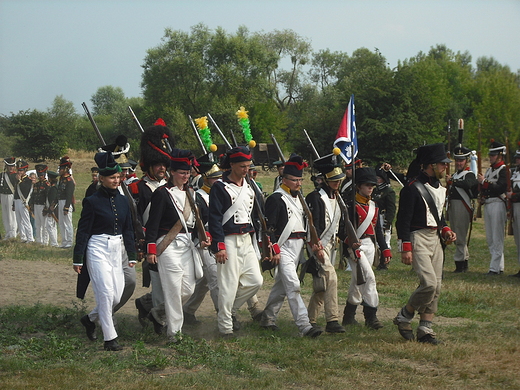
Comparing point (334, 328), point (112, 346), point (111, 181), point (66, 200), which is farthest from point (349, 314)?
point (66, 200)

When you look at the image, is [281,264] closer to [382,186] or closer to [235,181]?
[235,181]

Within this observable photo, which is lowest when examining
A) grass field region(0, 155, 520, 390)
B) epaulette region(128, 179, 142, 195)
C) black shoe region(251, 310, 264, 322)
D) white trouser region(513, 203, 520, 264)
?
grass field region(0, 155, 520, 390)

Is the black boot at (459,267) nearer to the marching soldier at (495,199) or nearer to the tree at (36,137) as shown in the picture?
the marching soldier at (495,199)

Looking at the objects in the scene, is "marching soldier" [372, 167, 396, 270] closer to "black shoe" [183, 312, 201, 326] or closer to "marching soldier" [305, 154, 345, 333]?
"marching soldier" [305, 154, 345, 333]

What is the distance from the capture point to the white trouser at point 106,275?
6879 millimetres

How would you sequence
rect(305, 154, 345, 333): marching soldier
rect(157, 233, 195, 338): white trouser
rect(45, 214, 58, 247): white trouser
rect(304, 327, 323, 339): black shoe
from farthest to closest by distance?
rect(45, 214, 58, 247): white trouser → rect(305, 154, 345, 333): marching soldier → rect(304, 327, 323, 339): black shoe → rect(157, 233, 195, 338): white trouser

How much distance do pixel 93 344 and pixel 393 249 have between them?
10762 millimetres

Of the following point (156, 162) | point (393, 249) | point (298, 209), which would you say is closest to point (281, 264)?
point (298, 209)

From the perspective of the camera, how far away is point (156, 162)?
811 cm

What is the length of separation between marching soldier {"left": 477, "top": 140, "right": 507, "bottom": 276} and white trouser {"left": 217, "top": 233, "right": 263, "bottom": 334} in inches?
267

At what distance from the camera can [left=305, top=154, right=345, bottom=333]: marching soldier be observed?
7906mm

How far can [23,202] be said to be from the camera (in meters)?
18.6

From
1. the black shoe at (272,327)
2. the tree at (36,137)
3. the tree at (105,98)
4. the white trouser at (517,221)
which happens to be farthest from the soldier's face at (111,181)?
the tree at (105,98)

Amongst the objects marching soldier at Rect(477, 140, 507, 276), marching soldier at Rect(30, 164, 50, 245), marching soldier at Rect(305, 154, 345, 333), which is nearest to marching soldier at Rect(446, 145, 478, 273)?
marching soldier at Rect(477, 140, 507, 276)
